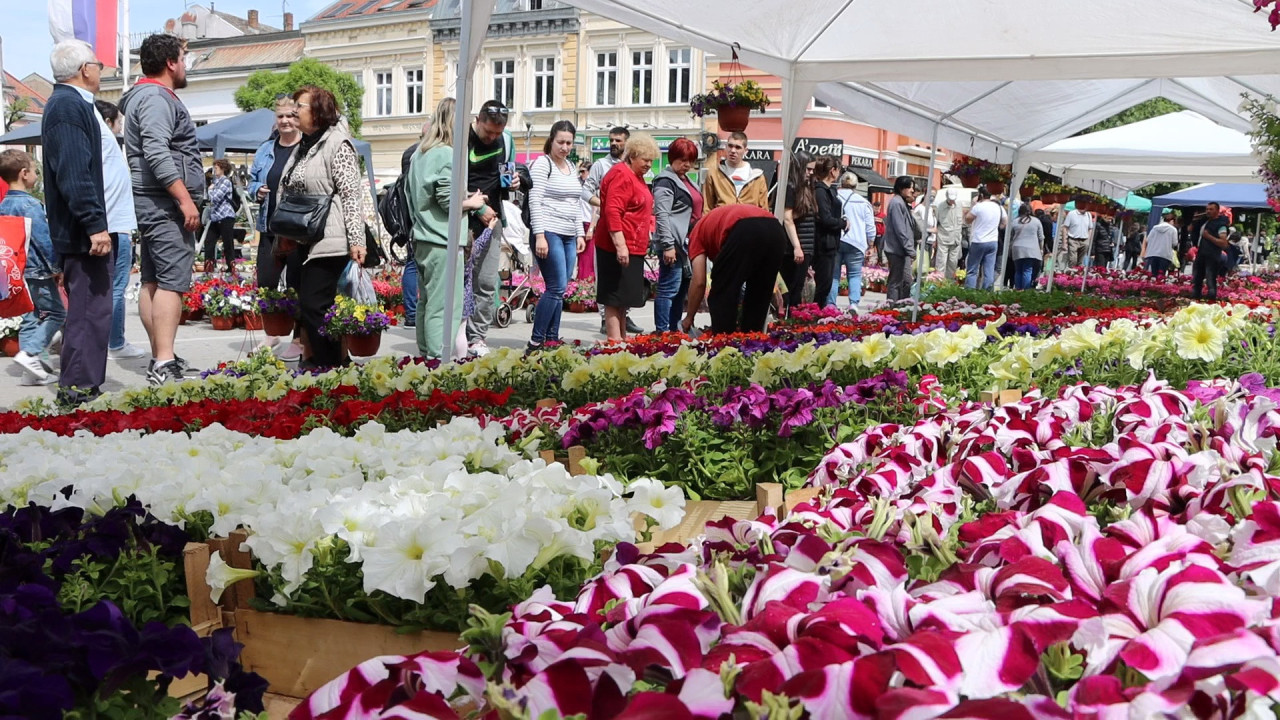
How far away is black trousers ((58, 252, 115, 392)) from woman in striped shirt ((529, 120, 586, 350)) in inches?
130

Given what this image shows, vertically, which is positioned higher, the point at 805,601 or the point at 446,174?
the point at 446,174

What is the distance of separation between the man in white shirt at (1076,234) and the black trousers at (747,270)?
830 inches

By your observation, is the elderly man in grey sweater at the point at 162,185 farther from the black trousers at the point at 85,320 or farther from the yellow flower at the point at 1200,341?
the yellow flower at the point at 1200,341

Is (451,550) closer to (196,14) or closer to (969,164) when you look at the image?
(969,164)

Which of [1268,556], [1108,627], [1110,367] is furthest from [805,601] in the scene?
[1110,367]

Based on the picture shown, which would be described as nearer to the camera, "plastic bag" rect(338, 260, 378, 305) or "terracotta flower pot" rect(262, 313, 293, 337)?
"terracotta flower pot" rect(262, 313, 293, 337)

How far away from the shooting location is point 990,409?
2420 millimetres

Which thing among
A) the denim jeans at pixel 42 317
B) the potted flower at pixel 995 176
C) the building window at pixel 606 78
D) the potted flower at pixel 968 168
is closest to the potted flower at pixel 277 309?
the denim jeans at pixel 42 317

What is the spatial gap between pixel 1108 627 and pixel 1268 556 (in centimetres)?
33

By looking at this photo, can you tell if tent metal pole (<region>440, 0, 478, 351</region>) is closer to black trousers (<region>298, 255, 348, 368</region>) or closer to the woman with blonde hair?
the woman with blonde hair

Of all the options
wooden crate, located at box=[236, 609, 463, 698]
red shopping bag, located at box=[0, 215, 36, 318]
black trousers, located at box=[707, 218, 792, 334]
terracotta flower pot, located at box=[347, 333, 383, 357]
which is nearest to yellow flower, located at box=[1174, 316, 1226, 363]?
wooden crate, located at box=[236, 609, 463, 698]

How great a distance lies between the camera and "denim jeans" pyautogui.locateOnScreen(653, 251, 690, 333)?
30.3ft

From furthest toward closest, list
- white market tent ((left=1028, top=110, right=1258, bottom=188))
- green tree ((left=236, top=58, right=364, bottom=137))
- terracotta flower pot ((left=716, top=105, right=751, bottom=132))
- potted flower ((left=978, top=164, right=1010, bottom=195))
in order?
green tree ((left=236, top=58, right=364, bottom=137))
potted flower ((left=978, top=164, right=1010, bottom=195))
white market tent ((left=1028, top=110, right=1258, bottom=188))
terracotta flower pot ((left=716, top=105, right=751, bottom=132))

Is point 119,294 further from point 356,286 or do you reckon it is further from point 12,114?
point 12,114
